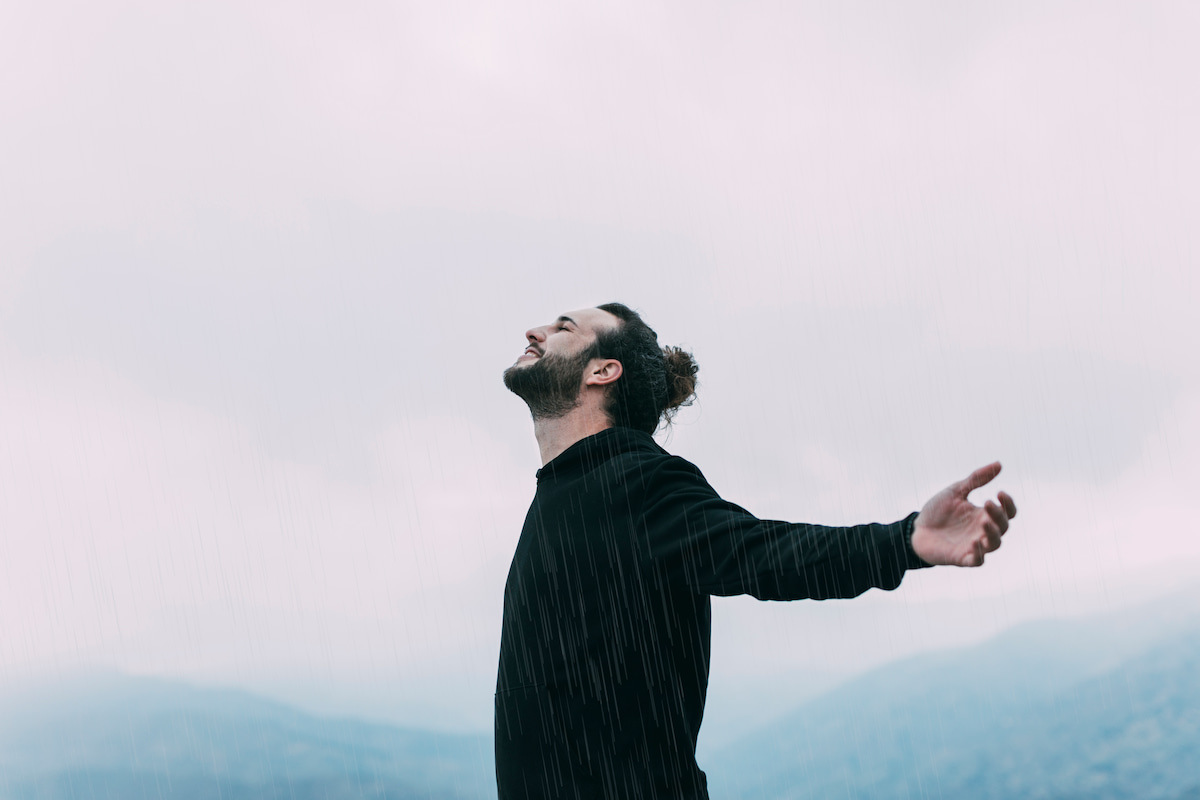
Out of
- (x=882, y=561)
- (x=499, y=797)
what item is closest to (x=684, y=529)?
(x=882, y=561)

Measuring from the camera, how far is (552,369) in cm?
369

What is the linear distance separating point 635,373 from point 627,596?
3.82ft

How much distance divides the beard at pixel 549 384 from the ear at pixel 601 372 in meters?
0.03

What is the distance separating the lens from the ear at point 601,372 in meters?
3.71

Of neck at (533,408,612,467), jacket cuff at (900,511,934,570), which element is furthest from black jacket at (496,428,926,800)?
jacket cuff at (900,511,934,570)

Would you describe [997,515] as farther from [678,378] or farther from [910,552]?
[678,378]

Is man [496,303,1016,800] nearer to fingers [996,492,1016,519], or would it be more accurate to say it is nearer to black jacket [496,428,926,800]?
black jacket [496,428,926,800]

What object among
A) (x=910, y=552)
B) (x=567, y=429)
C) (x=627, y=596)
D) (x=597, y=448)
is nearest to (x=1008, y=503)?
(x=910, y=552)

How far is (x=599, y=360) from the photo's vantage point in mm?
3773

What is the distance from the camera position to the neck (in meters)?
3.63

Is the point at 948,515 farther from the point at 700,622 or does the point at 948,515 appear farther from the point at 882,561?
the point at 700,622

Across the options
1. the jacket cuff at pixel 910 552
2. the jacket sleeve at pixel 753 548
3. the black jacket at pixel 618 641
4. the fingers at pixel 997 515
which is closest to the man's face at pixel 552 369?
the black jacket at pixel 618 641

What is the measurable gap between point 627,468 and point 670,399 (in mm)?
1199

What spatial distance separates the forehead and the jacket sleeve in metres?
1.00
